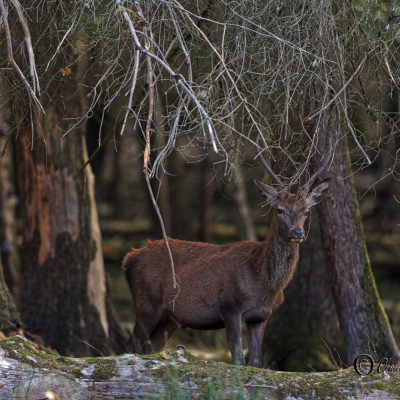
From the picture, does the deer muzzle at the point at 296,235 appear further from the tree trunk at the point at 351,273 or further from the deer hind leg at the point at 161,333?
the deer hind leg at the point at 161,333

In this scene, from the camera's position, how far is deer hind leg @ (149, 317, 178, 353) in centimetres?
819

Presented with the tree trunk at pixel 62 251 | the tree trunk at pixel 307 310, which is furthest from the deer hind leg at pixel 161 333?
the tree trunk at pixel 307 310

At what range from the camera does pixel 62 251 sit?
914 centimetres

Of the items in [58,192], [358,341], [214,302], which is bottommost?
[358,341]

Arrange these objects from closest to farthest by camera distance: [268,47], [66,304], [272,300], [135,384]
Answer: [135,384] < [268,47] < [272,300] < [66,304]

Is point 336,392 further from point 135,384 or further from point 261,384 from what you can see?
point 135,384

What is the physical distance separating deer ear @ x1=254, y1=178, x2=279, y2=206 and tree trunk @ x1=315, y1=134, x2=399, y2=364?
0.86m

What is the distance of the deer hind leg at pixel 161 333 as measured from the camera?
8188 millimetres

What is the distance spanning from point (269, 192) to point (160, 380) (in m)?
2.82

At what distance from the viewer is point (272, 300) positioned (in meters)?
7.31

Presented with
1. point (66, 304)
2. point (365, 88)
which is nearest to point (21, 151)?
point (66, 304)

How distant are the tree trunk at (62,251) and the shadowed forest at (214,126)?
2 cm

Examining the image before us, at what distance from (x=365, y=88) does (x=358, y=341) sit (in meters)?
2.75

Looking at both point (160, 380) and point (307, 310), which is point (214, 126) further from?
point (307, 310)
